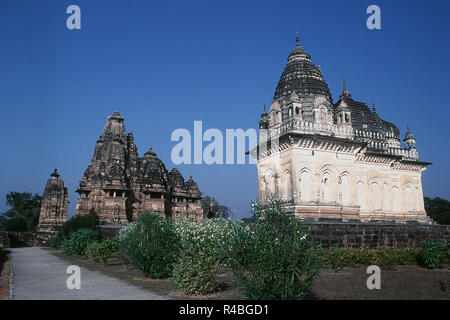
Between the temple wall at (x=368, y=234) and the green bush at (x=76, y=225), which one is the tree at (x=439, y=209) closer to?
the temple wall at (x=368, y=234)

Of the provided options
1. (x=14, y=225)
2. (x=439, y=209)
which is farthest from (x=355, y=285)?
(x=439, y=209)

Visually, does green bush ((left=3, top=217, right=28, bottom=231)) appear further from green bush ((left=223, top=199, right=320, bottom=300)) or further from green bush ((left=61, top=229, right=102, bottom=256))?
green bush ((left=223, top=199, right=320, bottom=300))

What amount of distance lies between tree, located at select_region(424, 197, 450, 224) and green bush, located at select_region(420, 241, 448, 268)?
5151 cm

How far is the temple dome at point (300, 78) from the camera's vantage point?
87.6 ft

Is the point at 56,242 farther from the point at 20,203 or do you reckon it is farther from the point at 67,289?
the point at 20,203

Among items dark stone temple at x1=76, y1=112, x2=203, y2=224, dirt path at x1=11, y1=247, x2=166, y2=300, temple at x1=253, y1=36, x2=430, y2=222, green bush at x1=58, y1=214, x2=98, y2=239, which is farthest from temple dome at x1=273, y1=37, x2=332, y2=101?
dirt path at x1=11, y1=247, x2=166, y2=300

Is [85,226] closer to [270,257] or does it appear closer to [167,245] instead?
[167,245]

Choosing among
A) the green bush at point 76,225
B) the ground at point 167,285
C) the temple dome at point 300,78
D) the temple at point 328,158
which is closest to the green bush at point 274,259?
the ground at point 167,285

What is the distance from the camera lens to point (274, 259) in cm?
744

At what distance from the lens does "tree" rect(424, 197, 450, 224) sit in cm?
5988

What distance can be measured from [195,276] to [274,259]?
3.45 meters
